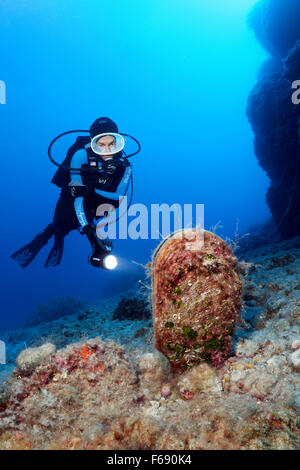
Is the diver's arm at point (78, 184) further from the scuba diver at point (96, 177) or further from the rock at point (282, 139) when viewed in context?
the rock at point (282, 139)

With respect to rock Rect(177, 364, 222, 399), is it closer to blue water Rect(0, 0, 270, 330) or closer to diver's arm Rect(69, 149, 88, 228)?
diver's arm Rect(69, 149, 88, 228)

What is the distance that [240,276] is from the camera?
2.77 metres

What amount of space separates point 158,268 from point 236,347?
162 cm

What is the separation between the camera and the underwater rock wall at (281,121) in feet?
42.9

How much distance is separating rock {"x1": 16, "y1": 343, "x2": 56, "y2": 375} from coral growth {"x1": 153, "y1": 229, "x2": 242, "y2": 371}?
1.42 metres

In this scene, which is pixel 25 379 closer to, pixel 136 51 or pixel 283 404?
pixel 283 404

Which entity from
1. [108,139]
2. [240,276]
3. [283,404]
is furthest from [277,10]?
[283,404]

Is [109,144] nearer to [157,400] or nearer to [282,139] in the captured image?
[157,400]

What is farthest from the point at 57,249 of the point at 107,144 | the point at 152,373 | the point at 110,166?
the point at 152,373

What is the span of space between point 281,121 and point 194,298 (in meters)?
15.4

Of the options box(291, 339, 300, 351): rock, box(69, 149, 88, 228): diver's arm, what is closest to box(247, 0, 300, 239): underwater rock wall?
box(69, 149, 88, 228): diver's arm

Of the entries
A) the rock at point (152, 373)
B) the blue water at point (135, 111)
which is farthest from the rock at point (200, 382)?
the blue water at point (135, 111)

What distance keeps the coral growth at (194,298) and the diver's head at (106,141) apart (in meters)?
4.15

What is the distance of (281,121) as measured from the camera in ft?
45.6
